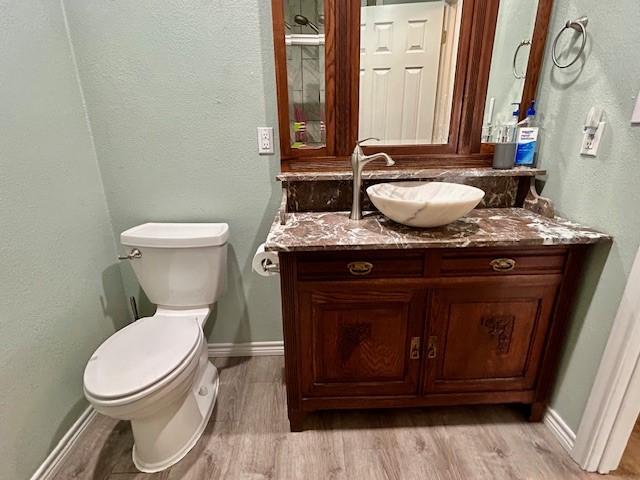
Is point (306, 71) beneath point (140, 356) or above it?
above

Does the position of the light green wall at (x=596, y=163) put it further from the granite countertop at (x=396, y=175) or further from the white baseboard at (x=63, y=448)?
the white baseboard at (x=63, y=448)

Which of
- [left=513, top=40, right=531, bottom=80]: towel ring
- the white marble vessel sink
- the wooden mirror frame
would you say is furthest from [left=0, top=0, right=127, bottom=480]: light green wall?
[left=513, top=40, right=531, bottom=80]: towel ring

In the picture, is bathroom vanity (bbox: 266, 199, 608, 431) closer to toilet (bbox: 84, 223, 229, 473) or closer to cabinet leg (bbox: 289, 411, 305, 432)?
cabinet leg (bbox: 289, 411, 305, 432)

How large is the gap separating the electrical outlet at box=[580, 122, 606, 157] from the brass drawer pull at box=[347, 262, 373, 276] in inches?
33.8

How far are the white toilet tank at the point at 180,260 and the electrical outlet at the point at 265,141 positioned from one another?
386 millimetres

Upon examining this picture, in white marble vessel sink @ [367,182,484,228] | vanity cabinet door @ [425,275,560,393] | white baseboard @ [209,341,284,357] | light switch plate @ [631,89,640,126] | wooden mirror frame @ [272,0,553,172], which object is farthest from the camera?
white baseboard @ [209,341,284,357]

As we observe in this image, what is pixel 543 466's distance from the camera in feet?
3.87

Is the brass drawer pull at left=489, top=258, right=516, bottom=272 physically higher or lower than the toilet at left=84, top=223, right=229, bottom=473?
higher

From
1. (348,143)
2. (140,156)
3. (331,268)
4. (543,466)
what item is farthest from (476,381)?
(140,156)

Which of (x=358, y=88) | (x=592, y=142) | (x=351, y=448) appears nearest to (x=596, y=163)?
(x=592, y=142)

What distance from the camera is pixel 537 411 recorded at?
4.39 feet

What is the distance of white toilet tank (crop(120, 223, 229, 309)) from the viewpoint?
136cm

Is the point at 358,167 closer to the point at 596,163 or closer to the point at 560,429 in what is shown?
the point at 596,163

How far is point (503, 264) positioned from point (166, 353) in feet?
4.03
